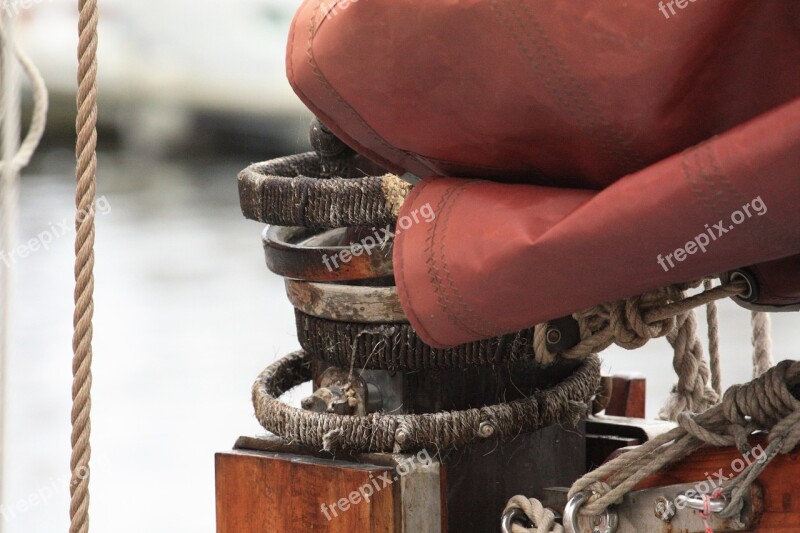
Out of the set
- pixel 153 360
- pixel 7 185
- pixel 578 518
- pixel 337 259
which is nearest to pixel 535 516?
pixel 578 518

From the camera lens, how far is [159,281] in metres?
4.54

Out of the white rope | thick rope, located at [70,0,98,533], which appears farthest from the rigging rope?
the white rope

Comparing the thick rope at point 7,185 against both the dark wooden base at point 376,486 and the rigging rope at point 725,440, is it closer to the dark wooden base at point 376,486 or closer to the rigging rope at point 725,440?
the dark wooden base at point 376,486

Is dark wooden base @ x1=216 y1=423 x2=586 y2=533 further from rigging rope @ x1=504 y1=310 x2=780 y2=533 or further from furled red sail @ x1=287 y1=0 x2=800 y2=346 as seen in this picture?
furled red sail @ x1=287 y1=0 x2=800 y2=346

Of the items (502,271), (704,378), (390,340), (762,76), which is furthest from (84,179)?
(704,378)

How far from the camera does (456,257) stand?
0.74 meters

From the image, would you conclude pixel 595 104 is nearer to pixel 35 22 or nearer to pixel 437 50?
pixel 437 50

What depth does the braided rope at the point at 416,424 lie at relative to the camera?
3.22ft

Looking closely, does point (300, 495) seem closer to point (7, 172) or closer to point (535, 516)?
point (535, 516)

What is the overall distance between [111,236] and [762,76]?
192 inches

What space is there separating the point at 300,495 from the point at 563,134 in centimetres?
43

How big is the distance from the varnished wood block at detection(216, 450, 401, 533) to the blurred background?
0.27 meters

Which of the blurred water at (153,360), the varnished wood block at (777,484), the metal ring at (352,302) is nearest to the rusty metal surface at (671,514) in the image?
the varnished wood block at (777,484)

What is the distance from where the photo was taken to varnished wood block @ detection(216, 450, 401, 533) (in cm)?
95
